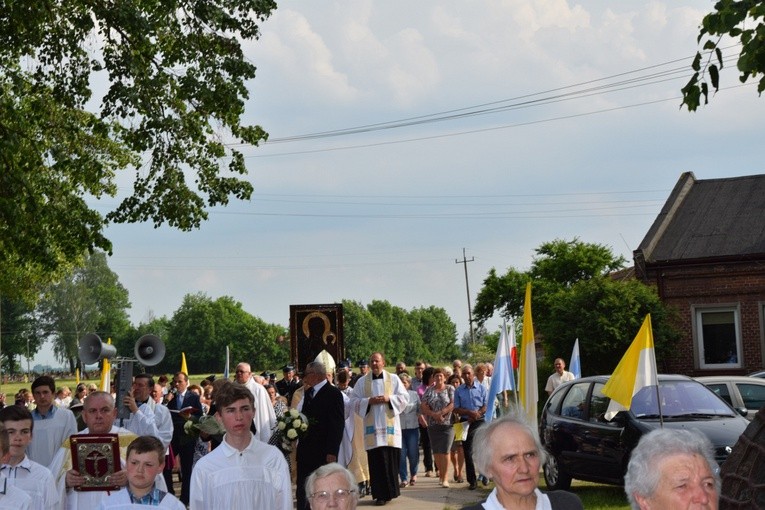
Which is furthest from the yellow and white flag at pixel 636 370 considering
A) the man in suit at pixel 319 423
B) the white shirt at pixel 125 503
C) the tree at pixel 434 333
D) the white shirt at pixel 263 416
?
the tree at pixel 434 333

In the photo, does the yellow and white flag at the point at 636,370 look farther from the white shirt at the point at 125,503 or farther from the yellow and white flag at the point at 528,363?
the white shirt at the point at 125,503

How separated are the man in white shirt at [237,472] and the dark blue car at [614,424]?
7.75 m

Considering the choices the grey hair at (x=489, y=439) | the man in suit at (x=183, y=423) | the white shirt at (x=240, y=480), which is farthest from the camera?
the man in suit at (x=183, y=423)

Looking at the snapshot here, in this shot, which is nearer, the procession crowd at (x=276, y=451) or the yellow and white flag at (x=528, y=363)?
the procession crowd at (x=276, y=451)

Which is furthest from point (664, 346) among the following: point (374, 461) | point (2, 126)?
point (2, 126)

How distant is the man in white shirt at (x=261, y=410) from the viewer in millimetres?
14289

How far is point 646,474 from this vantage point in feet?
15.0

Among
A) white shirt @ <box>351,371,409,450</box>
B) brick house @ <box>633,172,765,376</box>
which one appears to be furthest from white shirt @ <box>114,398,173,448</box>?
→ brick house @ <box>633,172,765,376</box>

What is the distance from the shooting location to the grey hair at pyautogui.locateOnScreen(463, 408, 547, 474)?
17.9ft

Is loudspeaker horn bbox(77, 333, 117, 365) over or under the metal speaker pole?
over

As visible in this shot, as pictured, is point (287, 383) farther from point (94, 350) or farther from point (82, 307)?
point (82, 307)

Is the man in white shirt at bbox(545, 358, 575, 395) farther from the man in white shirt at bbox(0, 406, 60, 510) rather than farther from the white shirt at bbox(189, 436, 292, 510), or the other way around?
the man in white shirt at bbox(0, 406, 60, 510)

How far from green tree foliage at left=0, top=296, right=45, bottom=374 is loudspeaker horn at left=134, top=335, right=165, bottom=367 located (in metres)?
135

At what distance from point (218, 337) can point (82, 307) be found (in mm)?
22603
